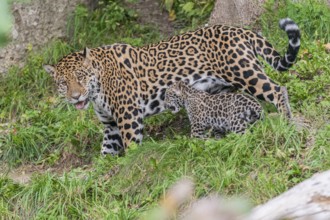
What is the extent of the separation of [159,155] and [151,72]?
108 centimetres

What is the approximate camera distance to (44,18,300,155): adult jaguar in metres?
7.50

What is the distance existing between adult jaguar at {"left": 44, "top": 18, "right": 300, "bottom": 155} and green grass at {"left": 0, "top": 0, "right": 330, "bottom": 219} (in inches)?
14.6

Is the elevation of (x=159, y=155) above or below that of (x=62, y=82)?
below

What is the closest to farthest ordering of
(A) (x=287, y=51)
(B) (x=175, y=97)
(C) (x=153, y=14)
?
(A) (x=287, y=51), (B) (x=175, y=97), (C) (x=153, y=14)

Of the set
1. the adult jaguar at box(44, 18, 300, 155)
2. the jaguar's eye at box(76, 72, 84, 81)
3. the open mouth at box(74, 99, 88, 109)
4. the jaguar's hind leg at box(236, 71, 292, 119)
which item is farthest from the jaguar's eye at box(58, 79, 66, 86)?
the jaguar's hind leg at box(236, 71, 292, 119)

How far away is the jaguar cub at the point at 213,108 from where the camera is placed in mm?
7094

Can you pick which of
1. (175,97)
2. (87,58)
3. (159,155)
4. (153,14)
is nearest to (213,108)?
(175,97)

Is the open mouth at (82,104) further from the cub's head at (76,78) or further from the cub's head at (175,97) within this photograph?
the cub's head at (175,97)

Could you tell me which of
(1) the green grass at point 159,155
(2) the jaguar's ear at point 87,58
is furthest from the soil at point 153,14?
(2) the jaguar's ear at point 87,58

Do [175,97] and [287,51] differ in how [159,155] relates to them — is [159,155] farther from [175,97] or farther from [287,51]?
[287,51]

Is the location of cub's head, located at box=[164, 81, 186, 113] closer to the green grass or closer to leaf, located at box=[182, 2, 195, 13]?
the green grass

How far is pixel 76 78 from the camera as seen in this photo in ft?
25.5

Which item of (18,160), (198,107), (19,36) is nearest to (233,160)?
(198,107)

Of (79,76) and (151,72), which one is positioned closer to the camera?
(79,76)
